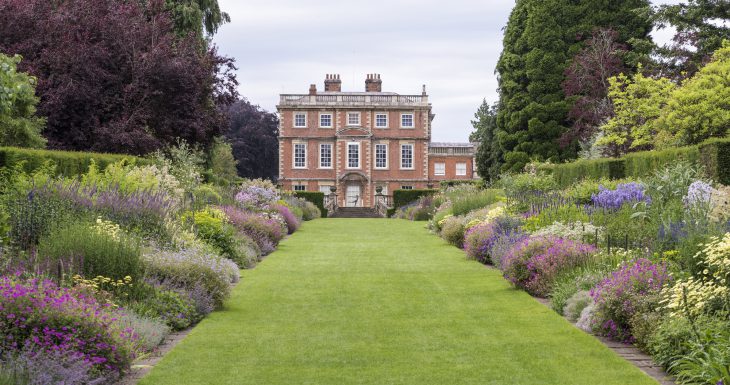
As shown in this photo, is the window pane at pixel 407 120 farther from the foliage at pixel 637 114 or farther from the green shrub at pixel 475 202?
the green shrub at pixel 475 202

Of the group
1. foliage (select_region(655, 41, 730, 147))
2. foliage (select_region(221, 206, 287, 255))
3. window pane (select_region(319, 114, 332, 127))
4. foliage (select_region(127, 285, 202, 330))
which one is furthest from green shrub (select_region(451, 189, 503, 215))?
window pane (select_region(319, 114, 332, 127))

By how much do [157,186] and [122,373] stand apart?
938cm

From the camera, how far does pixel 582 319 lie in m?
8.95

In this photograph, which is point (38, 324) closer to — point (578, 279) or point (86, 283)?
point (86, 283)

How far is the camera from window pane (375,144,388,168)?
59.1 m

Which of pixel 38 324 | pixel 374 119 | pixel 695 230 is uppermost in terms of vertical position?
pixel 374 119

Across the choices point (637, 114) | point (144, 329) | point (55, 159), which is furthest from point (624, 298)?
point (637, 114)

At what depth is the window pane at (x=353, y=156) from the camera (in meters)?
58.8

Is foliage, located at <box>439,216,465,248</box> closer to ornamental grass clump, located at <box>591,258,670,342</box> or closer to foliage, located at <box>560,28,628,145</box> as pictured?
ornamental grass clump, located at <box>591,258,670,342</box>

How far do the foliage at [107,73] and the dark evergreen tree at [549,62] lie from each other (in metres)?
17.6

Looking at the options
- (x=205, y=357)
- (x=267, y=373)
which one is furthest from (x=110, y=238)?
(x=267, y=373)

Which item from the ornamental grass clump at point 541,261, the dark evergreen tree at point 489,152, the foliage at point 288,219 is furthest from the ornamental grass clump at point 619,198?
the dark evergreen tree at point 489,152

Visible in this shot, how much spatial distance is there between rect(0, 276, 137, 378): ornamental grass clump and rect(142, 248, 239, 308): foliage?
9.55 feet

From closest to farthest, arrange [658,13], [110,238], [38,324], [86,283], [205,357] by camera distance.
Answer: [38,324], [205,357], [86,283], [110,238], [658,13]
